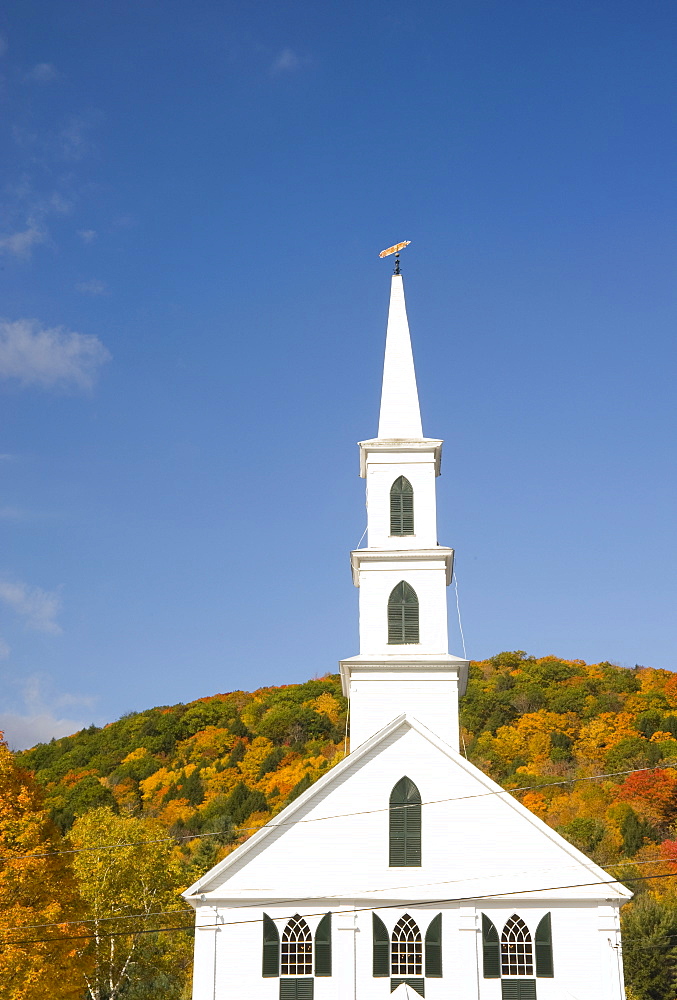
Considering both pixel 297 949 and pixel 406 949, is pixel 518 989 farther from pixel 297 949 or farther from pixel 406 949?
pixel 297 949

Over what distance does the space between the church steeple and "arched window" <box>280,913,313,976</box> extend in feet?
18.1

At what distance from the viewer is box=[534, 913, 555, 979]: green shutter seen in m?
27.4

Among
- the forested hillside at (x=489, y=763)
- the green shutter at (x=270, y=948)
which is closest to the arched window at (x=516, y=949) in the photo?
the green shutter at (x=270, y=948)

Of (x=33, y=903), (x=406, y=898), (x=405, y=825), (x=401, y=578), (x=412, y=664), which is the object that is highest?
(x=401, y=578)

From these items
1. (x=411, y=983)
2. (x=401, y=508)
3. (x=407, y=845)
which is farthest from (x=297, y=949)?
(x=401, y=508)

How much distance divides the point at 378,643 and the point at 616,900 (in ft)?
33.6

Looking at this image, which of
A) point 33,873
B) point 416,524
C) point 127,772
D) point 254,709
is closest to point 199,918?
point 33,873

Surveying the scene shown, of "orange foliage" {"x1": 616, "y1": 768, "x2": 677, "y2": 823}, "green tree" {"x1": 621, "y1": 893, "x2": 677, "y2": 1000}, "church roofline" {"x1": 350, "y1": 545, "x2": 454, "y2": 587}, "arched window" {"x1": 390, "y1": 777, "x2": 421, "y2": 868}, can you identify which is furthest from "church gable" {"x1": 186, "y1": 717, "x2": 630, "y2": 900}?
"orange foliage" {"x1": 616, "y1": 768, "x2": 677, "y2": 823}

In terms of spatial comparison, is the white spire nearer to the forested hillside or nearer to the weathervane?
the weathervane

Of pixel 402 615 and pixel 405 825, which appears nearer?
pixel 405 825

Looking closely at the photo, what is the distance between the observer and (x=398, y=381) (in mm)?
Result: 37094

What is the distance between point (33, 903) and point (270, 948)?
6.20 m

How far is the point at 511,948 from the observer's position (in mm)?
27703

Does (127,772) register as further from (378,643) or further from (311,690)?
(378,643)
